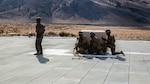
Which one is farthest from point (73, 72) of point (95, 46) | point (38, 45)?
point (38, 45)

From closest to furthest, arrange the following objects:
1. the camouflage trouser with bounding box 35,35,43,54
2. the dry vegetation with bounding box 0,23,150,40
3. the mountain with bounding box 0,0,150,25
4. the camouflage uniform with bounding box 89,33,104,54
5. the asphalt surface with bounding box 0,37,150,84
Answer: the asphalt surface with bounding box 0,37,150,84 < the camouflage uniform with bounding box 89,33,104,54 < the camouflage trouser with bounding box 35,35,43,54 < the dry vegetation with bounding box 0,23,150,40 < the mountain with bounding box 0,0,150,25

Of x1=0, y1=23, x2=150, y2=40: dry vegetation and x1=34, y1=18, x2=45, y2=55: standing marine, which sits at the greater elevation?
x1=34, y1=18, x2=45, y2=55: standing marine

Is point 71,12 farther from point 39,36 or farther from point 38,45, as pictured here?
point 38,45

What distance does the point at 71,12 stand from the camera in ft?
411

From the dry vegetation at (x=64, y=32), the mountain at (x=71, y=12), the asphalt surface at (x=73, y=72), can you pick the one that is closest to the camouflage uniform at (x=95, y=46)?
the asphalt surface at (x=73, y=72)

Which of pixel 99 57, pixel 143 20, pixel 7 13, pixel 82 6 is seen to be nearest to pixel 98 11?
pixel 82 6

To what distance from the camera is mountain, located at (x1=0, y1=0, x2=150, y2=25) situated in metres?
121

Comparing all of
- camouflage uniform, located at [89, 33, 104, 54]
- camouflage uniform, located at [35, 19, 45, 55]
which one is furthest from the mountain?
camouflage uniform, located at [35, 19, 45, 55]

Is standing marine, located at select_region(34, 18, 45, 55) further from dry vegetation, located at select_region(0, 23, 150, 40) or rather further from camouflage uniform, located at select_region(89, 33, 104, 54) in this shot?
dry vegetation, located at select_region(0, 23, 150, 40)

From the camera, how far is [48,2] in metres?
142

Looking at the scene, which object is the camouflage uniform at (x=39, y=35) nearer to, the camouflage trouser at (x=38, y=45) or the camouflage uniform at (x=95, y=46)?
the camouflage trouser at (x=38, y=45)

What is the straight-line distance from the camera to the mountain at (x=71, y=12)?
12075 centimetres

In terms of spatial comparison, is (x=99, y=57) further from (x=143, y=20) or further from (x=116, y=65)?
(x=143, y=20)

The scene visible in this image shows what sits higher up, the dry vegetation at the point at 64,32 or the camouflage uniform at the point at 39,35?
the camouflage uniform at the point at 39,35
